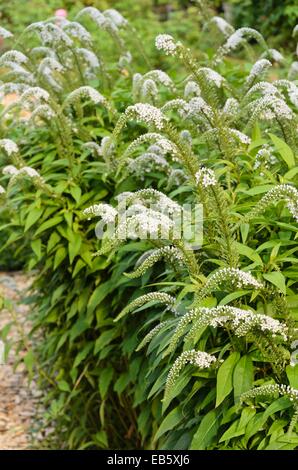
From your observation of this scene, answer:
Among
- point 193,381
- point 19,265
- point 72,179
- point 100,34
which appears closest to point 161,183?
point 72,179

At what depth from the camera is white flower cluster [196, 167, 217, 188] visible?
3021 mm

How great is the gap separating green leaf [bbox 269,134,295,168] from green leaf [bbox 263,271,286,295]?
71 centimetres

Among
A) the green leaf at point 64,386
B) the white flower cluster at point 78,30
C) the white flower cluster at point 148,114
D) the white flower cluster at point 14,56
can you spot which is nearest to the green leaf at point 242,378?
the white flower cluster at point 148,114

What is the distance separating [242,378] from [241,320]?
0.66ft

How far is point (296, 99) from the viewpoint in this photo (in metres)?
3.96

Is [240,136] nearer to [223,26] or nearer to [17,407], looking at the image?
[223,26]

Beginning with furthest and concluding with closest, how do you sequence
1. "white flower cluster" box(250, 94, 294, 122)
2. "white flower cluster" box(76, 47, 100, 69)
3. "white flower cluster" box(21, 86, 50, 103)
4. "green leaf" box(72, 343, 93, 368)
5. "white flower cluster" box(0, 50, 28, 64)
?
1. "white flower cluster" box(76, 47, 100, 69)
2. "white flower cluster" box(0, 50, 28, 64)
3. "green leaf" box(72, 343, 93, 368)
4. "white flower cluster" box(21, 86, 50, 103)
5. "white flower cluster" box(250, 94, 294, 122)

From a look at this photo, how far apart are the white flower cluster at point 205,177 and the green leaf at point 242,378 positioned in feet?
2.04

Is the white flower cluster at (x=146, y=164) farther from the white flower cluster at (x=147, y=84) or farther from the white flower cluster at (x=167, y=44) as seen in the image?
the white flower cluster at (x=167, y=44)

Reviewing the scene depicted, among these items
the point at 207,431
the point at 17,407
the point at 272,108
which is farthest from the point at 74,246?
the point at 17,407

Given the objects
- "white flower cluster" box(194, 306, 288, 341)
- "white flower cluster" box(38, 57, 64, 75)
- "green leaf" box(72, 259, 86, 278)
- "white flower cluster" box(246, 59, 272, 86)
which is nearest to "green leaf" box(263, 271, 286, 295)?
"white flower cluster" box(194, 306, 288, 341)

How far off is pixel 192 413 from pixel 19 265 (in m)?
5.82

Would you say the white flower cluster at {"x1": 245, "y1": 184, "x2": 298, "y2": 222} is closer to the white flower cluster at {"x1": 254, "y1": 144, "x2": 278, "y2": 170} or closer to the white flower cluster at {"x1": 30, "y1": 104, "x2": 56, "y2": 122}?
the white flower cluster at {"x1": 254, "y1": 144, "x2": 278, "y2": 170}

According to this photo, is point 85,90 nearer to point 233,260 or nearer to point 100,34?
point 233,260
